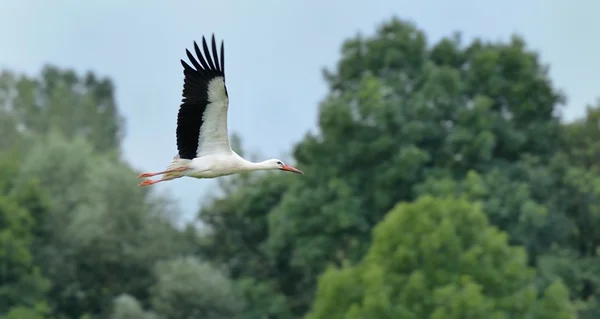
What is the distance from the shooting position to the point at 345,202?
46.3 metres

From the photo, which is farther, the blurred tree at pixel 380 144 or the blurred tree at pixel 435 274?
the blurred tree at pixel 380 144

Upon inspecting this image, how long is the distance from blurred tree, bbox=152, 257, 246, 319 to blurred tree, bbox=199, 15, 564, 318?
287 cm

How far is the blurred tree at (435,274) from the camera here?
38.2 meters

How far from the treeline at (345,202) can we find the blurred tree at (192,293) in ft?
0.15

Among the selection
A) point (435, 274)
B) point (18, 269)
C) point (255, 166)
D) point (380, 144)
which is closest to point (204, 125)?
point (255, 166)

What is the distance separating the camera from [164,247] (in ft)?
160

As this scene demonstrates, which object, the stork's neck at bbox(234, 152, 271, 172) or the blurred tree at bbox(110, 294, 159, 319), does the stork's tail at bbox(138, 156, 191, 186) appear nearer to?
the stork's neck at bbox(234, 152, 271, 172)

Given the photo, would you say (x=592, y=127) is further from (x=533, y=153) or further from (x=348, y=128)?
(x=348, y=128)

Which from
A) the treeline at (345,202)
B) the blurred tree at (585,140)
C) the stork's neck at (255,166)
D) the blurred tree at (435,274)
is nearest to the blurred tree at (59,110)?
the treeline at (345,202)

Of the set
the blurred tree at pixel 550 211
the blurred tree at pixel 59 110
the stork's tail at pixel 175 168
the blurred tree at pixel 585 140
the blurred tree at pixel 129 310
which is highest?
the blurred tree at pixel 59 110

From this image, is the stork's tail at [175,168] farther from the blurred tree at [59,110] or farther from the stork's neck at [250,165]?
the blurred tree at [59,110]

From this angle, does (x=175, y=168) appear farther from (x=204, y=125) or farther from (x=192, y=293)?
(x=192, y=293)

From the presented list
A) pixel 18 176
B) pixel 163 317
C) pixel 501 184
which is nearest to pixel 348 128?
pixel 501 184

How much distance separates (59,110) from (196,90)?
66.4 m
